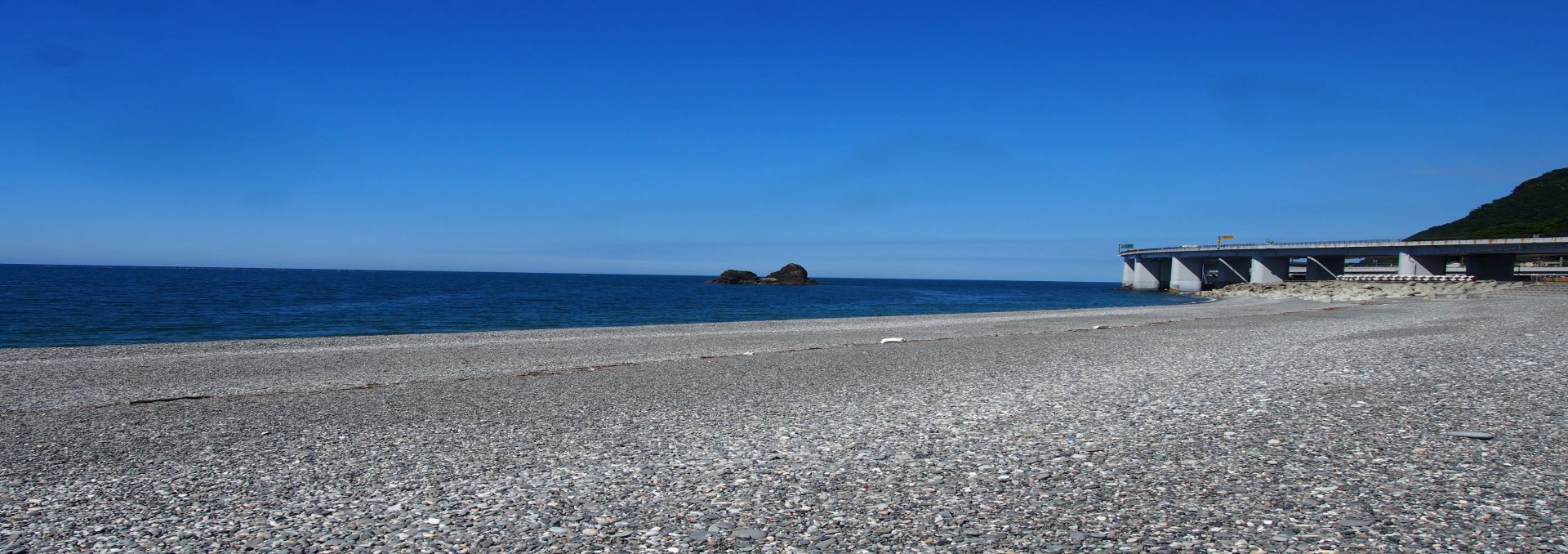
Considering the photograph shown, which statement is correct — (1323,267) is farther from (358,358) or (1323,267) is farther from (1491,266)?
(358,358)

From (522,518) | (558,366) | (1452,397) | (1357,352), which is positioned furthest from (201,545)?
(1357,352)

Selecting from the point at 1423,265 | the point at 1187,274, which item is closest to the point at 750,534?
the point at 1423,265

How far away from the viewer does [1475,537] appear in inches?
184

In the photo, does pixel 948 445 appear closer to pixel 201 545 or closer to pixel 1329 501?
pixel 1329 501

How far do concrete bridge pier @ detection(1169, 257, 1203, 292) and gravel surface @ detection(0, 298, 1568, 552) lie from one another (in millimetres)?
84519

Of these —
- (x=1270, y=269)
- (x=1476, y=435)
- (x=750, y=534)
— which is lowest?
(x=750, y=534)

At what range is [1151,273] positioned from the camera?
104 metres

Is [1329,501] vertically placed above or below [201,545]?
above

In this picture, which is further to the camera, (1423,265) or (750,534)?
(1423,265)

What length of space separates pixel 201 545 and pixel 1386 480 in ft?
27.1

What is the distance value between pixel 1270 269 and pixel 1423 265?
15.1 meters

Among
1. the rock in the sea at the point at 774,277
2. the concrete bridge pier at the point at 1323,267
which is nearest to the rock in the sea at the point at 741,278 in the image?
the rock in the sea at the point at 774,277

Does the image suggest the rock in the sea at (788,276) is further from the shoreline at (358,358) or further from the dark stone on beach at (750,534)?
the dark stone on beach at (750,534)

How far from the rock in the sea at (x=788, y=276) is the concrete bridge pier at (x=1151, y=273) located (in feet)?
171
